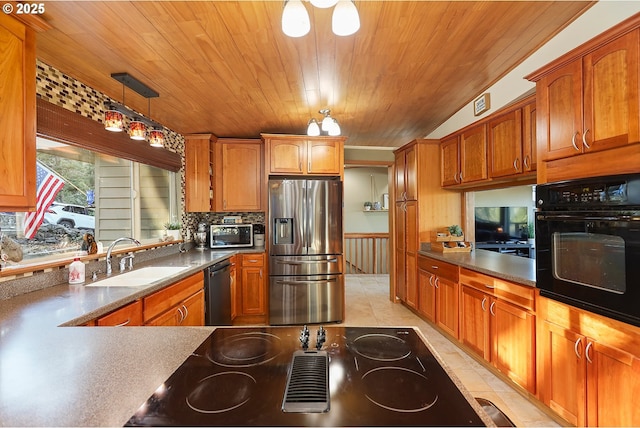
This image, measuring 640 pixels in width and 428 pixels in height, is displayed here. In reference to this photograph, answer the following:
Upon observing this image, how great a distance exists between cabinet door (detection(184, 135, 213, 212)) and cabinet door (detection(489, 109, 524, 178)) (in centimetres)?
315

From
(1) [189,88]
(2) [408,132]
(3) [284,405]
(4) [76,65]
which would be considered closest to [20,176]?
(4) [76,65]

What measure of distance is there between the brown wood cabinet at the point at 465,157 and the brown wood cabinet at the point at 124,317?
292cm

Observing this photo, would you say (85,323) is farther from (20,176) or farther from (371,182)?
(371,182)

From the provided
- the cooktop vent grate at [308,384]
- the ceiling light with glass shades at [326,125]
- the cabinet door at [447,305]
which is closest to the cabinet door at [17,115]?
the cooktop vent grate at [308,384]

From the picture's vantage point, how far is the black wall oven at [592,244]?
4.35 ft

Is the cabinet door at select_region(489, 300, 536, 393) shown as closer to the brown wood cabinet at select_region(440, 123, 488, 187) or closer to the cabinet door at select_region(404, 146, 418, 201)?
the brown wood cabinet at select_region(440, 123, 488, 187)

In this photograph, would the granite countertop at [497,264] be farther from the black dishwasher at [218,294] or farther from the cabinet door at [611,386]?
the black dishwasher at [218,294]

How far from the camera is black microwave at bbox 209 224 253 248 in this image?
12.2 ft

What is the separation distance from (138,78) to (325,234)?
88.6 inches

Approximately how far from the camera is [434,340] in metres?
2.93

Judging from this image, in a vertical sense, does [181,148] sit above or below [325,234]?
above

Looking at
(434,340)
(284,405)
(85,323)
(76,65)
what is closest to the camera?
(284,405)

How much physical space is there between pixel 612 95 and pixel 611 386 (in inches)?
55.0

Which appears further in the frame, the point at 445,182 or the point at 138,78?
the point at 445,182
